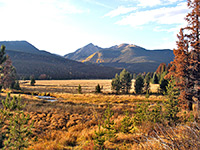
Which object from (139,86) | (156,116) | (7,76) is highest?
(7,76)

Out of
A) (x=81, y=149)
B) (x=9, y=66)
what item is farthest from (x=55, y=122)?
(x=9, y=66)

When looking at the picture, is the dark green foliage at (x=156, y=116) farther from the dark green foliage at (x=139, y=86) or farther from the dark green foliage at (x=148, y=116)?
the dark green foliage at (x=139, y=86)

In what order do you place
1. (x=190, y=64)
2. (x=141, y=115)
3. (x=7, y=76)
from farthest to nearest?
1. (x=7, y=76)
2. (x=190, y=64)
3. (x=141, y=115)

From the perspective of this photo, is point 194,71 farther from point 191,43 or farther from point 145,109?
point 145,109

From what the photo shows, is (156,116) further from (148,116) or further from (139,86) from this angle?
(139,86)

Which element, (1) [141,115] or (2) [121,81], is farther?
(2) [121,81]

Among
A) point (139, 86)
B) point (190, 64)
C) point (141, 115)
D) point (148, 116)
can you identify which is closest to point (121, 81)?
point (139, 86)

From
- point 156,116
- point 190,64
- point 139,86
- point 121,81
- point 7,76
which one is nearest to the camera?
point 156,116

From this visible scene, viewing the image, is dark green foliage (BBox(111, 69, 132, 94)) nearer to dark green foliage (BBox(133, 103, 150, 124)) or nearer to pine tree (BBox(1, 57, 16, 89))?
pine tree (BBox(1, 57, 16, 89))

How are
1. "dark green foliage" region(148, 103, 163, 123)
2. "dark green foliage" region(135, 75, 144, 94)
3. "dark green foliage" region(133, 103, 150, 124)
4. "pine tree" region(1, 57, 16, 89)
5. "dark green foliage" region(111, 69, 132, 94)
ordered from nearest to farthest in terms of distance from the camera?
"dark green foliage" region(148, 103, 163, 123) → "dark green foliage" region(133, 103, 150, 124) → "pine tree" region(1, 57, 16, 89) → "dark green foliage" region(135, 75, 144, 94) → "dark green foliage" region(111, 69, 132, 94)

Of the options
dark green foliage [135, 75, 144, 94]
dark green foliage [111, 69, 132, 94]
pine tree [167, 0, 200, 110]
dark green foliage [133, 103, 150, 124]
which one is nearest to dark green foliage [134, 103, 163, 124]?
dark green foliage [133, 103, 150, 124]

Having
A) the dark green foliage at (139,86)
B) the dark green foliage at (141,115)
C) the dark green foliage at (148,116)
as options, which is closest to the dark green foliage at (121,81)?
the dark green foliage at (139,86)

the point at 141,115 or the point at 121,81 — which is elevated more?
the point at 121,81

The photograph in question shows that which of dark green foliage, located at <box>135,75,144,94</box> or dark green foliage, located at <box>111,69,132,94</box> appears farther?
dark green foliage, located at <box>111,69,132,94</box>
